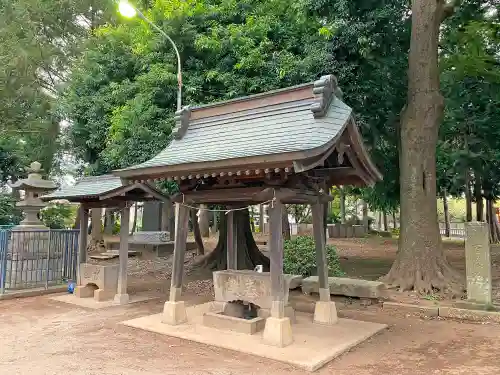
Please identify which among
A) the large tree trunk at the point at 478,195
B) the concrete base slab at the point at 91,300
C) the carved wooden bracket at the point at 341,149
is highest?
the large tree trunk at the point at 478,195

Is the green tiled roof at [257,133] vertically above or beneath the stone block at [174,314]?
above

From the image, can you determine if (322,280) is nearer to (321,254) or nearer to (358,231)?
(321,254)

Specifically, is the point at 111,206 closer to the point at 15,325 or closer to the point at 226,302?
the point at 15,325

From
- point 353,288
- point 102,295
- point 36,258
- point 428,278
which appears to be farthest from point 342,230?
point 36,258

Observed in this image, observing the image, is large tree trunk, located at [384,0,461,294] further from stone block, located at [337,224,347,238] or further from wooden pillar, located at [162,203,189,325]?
stone block, located at [337,224,347,238]

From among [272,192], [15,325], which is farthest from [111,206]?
[272,192]

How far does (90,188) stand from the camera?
10.9 metres

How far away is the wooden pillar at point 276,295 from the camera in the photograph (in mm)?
6535

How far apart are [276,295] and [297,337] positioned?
3.21 ft

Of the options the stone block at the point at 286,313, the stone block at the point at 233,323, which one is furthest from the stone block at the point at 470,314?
the stone block at the point at 233,323

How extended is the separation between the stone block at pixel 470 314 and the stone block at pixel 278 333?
4175mm

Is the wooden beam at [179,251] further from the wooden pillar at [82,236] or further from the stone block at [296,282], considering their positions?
the wooden pillar at [82,236]

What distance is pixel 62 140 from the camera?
852 inches

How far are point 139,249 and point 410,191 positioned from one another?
14.4 m
